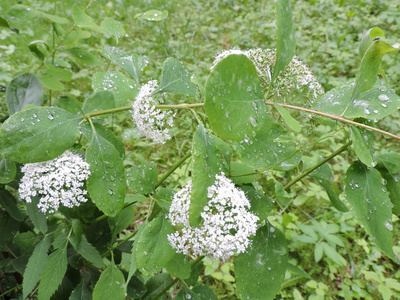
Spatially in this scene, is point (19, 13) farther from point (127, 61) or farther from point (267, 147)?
point (267, 147)

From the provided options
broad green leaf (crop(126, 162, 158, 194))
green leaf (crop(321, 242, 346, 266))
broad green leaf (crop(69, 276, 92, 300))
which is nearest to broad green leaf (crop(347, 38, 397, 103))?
broad green leaf (crop(126, 162, 158, 194))

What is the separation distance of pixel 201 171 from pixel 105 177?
10.5 inches

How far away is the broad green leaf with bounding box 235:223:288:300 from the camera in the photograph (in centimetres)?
85

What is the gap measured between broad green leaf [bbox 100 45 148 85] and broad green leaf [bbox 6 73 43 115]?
297 millimetres

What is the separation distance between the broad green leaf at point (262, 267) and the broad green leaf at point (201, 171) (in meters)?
0.31

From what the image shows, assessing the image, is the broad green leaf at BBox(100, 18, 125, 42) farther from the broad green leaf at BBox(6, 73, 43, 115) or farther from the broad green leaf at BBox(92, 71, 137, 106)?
the broad green leaf at BBox(6, 73, 43, 115)

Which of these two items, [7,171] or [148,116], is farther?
[7,171]

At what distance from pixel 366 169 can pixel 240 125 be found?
423mm

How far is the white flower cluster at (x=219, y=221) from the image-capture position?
2.27 feet

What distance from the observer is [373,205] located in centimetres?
77

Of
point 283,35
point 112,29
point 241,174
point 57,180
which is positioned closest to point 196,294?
point 241,174

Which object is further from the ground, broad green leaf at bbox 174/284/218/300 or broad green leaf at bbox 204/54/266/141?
broad green leaf at bbox 204/54/266/141

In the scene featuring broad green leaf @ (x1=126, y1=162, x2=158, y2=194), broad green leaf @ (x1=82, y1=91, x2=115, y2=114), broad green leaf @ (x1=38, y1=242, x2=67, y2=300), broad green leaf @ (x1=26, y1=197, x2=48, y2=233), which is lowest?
broad green leaf @ (x1=38, y1=242, x2=67, y2=300)

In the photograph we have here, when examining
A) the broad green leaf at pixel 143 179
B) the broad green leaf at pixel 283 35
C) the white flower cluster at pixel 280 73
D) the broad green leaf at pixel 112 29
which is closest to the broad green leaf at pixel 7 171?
the broad green leaf at pixel 143 179
